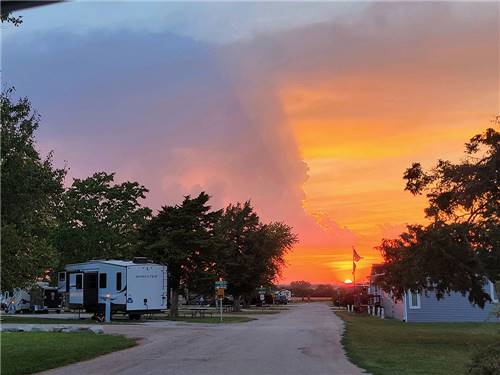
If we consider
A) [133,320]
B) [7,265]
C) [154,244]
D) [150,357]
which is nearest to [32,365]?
[150,357]

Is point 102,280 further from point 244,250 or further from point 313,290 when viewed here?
point 313,290

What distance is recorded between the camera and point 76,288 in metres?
35.5

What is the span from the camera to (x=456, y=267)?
20469 mm

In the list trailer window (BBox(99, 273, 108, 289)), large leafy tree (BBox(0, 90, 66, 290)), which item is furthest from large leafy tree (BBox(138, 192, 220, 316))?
large leafy tree (BBox(0, 90, 66, 290))

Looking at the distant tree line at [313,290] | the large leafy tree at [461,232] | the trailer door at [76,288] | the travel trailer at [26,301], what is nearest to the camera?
the large leafy tree at [461,232]

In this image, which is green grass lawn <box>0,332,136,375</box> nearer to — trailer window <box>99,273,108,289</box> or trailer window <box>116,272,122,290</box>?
trailer window <box>116,272,122,290</box>

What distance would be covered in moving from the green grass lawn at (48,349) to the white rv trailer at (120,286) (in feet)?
37.1

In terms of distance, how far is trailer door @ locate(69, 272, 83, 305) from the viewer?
35128 mm

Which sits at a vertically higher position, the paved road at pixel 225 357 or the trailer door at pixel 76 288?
the trailer door at pixel 76 288

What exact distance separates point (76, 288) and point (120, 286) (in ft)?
12.9

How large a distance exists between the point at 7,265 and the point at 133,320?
53.6 feet

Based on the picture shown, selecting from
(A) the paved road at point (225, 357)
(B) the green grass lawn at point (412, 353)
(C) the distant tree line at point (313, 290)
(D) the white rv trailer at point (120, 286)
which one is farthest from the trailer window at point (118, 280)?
(C) the distant tree line at point (313, 290)

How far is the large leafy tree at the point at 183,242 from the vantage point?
130 feet

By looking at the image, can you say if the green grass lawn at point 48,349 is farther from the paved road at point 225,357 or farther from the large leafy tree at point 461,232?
the large leafy tree at point 461,232
